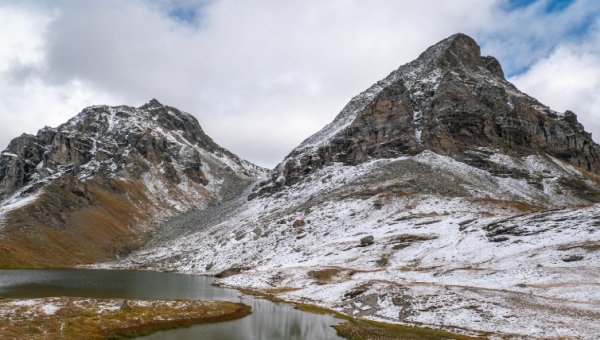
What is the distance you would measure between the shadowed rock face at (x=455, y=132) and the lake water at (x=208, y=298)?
104771 millimetres

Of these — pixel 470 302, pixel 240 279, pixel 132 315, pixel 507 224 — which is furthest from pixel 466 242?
pixel 132 315

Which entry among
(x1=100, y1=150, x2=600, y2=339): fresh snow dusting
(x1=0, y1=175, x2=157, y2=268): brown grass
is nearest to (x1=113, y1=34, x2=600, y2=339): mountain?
Result: (x1=100, y1=150, x2=600, y2=339): fresh snow dusting

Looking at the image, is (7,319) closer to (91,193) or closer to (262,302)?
(262,302)

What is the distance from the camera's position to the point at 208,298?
2397 inches

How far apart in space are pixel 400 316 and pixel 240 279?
1925 inches

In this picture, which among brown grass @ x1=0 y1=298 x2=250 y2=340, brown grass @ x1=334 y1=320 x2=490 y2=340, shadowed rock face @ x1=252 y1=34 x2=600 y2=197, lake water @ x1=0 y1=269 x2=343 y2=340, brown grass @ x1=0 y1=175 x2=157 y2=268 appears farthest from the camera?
shadowed rock face @ x1=252 y1=34 x2=600 y2=197

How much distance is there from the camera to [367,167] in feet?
500

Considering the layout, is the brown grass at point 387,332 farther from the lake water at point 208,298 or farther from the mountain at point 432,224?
the mountain at point 432,224

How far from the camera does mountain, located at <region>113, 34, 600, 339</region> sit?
145 ft

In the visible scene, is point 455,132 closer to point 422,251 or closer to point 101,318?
point 422,251

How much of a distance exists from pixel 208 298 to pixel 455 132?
137766 mm

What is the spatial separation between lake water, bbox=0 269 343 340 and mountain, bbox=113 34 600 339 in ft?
27.3

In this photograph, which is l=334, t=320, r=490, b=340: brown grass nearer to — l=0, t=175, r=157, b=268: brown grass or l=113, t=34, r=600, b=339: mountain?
l=113, t=34, r=600, b=339: mountain

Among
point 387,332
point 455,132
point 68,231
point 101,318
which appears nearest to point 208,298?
point 101,318
